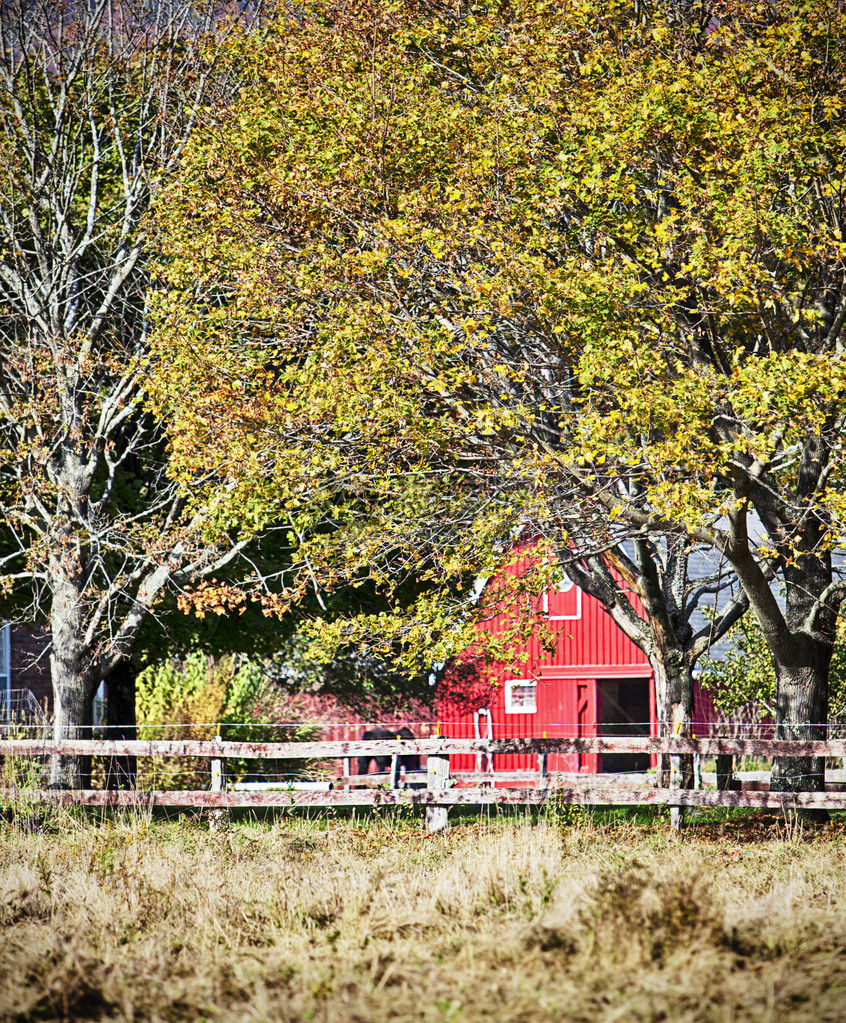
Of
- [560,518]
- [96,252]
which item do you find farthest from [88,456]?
[560,518]

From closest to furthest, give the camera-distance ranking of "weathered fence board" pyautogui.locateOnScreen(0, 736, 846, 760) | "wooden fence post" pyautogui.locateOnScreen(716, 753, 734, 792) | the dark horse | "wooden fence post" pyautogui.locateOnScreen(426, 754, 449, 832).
A: "weathered fence board" pyautogui.locateOnScreen(0, 736, 846, 760) < "wooden fence post" pyautogui.locateOnScreen(426, 754, 449, 832) < "wooden fence post" pyautogui.locateOnScreen(716, 753, 734, 792) < the dark horse

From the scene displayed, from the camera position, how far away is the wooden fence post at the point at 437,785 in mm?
13031

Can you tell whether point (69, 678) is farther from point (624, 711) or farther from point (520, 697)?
point (624, 711)

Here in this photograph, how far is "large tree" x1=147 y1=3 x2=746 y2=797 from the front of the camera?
12547mm

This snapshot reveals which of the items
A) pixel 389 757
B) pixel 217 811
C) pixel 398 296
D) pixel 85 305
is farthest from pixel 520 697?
pixel 398 296

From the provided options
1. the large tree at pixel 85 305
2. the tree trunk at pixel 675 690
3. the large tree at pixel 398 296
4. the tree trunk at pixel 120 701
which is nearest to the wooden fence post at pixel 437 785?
the large tree at pixel 398 296

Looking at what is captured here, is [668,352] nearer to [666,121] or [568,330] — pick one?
[568,330]

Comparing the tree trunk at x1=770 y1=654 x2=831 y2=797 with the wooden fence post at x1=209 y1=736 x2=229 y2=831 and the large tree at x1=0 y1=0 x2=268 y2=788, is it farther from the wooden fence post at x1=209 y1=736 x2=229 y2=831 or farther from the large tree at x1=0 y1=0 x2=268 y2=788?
the large tree at x1=0 y1=0 x2=268 y2=788

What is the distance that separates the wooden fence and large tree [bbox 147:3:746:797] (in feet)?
5.11

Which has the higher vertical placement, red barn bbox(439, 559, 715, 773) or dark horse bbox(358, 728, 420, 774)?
red barn bbox(439, 559, 715, 773)

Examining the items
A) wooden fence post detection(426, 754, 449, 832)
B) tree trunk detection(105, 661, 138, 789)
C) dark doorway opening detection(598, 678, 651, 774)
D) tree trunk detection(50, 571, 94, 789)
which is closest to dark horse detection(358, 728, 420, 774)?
dark doorway opening detection(598, 678, 651, 774)

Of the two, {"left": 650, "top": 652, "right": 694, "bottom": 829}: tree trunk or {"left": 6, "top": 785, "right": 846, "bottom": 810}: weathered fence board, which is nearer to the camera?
{"left": 6, "top": 785, "right": 846, "bottom": 810}: weathered fence board

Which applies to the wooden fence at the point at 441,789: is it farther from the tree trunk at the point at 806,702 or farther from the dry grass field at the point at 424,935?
the tree trunk at the point at 806,702

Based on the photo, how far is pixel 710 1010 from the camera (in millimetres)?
5121
